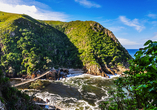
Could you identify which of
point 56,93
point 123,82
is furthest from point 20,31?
point 123,82

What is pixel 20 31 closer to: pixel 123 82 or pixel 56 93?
pixel 56 93

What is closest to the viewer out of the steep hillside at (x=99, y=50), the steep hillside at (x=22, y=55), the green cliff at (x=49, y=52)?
the steep hillside at (x=22, y=55)

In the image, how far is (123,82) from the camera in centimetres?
533

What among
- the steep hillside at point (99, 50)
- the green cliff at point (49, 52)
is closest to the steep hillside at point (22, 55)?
the green cliff at point (49, 52)

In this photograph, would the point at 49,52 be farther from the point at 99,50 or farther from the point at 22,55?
the point at 99,50

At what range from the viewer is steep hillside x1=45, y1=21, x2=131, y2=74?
6102 centimetres

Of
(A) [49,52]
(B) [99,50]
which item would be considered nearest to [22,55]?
(A) [49,52]

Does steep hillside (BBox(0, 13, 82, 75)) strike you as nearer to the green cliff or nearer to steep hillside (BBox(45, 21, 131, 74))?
the green cliff

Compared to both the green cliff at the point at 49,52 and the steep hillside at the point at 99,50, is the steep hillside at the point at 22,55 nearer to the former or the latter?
the green cliff at the point at 49,52

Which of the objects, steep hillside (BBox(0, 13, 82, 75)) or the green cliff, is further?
the green cliff

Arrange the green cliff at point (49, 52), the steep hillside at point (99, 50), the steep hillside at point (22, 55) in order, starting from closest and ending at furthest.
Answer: the steep hillside at point (22, 55), the green cliff at point (49, 52), the steep hillside at point (99, 50)

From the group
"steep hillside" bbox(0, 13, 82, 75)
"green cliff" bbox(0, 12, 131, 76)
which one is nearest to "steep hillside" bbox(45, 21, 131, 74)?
"green cliff" bbox(0, 12, 131, 76)

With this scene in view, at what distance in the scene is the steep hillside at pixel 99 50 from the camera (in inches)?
2402

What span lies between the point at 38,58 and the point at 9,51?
715 inches
